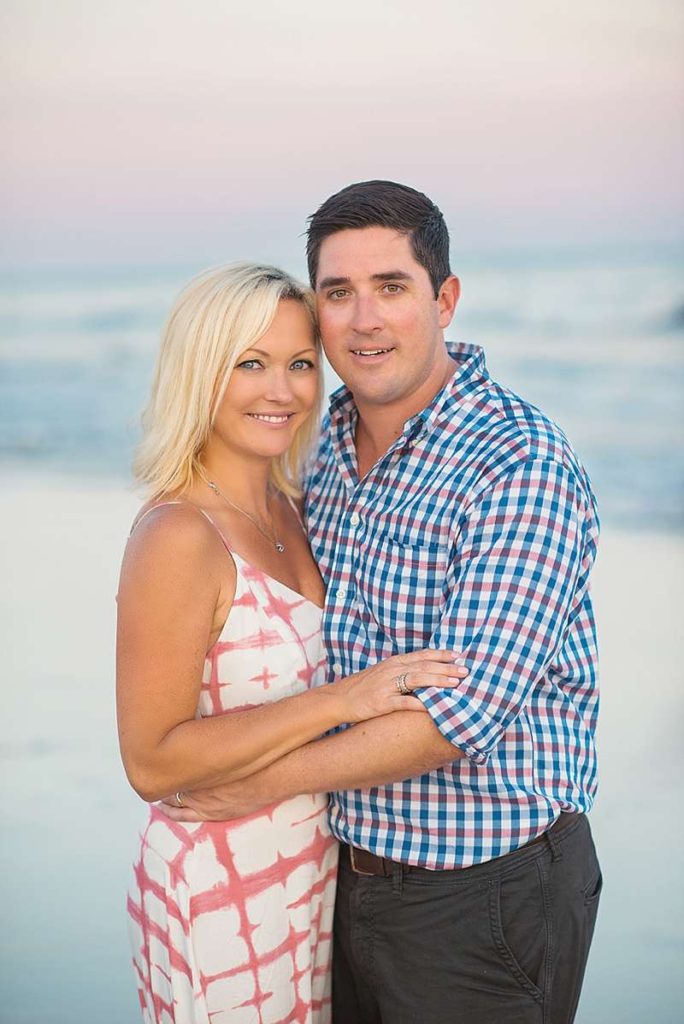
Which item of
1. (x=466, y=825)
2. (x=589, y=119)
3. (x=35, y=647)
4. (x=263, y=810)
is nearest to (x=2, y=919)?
(x=35, y=647)

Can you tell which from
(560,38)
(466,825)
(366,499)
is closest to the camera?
(466,825)

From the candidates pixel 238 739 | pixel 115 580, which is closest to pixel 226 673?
pixel 238 739

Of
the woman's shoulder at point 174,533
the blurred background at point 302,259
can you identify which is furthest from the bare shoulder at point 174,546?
the blurred background at point 302,259

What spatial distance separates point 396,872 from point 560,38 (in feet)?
8.33

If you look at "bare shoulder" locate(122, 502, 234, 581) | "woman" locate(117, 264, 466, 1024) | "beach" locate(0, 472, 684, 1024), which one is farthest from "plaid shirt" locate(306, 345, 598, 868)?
"beach" locate(0, 472, 684, 1024)

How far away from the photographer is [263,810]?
204cm

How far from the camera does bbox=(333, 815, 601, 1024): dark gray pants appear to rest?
76.8 inches

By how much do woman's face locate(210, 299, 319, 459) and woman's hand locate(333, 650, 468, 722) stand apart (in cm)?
A: 46

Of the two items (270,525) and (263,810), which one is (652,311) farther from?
(263,810)

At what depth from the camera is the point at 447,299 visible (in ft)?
7.34

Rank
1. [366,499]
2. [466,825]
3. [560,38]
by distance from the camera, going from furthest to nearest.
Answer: [560,38] < [366,499] < [466,825]

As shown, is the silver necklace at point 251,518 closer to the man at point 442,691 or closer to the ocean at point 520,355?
the man at point 442,691

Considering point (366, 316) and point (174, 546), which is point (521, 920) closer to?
point (174, 546)

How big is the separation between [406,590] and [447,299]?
21.7 inches
